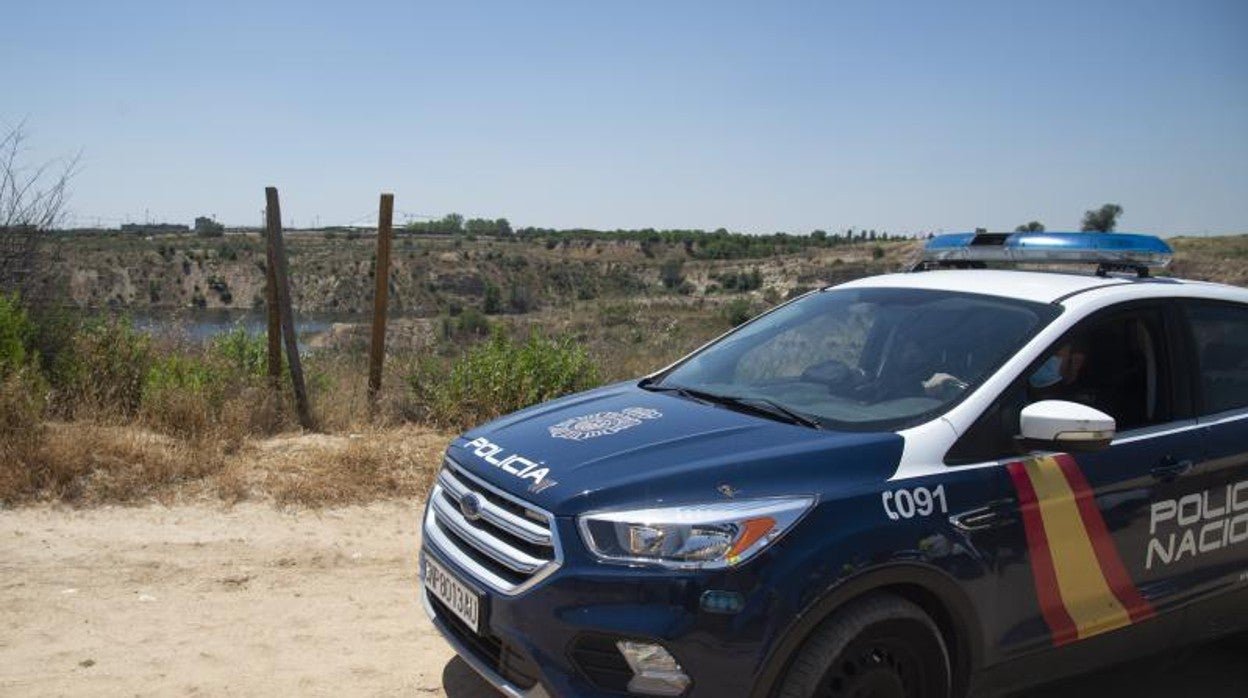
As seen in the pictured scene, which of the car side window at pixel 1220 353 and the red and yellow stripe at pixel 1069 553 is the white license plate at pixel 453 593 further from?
the car side window at pixel 1220 353

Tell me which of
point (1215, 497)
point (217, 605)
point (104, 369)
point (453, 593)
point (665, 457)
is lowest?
point (217, 605)

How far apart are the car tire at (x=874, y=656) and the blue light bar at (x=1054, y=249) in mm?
2194

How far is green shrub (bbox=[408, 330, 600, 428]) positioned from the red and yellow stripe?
17.4 ft

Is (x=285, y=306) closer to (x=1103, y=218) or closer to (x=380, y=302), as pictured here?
(x=380, y=302)

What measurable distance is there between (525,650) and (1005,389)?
1.88 meters

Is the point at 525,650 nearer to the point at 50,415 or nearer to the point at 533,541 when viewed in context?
the point at 533,541

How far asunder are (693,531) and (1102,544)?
1638mm

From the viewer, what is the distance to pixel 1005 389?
3.32 meters

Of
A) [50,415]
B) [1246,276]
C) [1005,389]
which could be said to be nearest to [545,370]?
[50,415]

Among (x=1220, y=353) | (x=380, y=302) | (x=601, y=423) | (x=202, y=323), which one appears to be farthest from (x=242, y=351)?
(x=1220, y=353)

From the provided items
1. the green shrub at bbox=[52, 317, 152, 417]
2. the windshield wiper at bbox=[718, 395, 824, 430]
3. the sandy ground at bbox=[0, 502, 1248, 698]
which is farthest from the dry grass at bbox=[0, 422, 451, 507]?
the windshield wiper at bbox=[718, 395, 824, 430]

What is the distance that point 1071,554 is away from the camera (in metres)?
3.29

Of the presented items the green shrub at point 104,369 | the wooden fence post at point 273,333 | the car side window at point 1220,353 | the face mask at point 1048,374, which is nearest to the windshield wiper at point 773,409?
the face mask at point 1048,374

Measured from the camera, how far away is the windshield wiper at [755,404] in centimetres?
337
